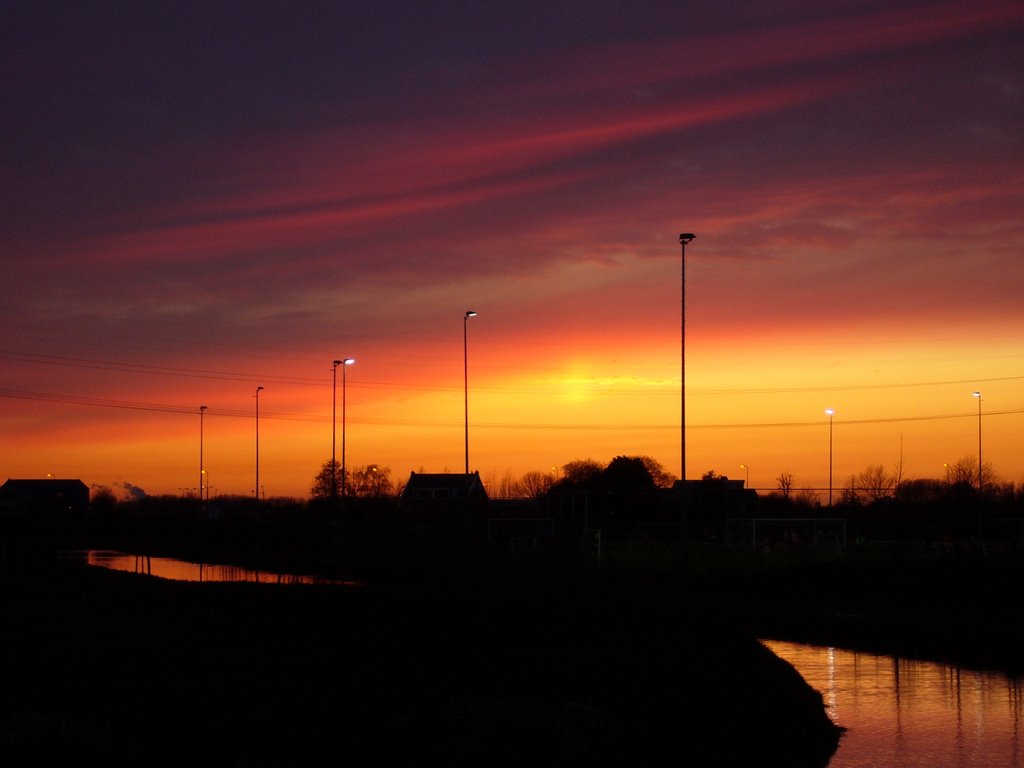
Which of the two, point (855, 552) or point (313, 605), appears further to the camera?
point (855, 552)

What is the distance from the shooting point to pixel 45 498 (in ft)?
531

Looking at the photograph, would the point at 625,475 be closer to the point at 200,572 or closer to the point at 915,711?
the point at 200,572

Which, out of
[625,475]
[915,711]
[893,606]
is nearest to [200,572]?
[893,606]

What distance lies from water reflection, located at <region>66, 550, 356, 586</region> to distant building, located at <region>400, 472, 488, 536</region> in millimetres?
6238

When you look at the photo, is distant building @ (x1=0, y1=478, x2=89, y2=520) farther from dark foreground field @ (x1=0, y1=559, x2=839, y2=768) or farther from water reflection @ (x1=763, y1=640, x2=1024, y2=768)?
water reflection @ (x1=763, y1=640, x2=1024, y2=768)

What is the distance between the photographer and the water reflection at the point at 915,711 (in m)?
16.1

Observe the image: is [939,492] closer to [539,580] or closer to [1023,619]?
[1023,619]

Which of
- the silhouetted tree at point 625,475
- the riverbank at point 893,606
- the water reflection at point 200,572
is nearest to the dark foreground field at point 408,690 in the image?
the riverbank at point 893,606

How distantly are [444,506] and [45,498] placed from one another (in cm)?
11432

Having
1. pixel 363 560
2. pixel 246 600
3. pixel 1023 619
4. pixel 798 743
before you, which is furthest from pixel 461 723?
pixel 363 560

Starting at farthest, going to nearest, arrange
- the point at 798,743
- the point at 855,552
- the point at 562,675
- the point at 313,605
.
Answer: the point at 855,552
the point at 313,605
the point at 562,675
the point at 798,743

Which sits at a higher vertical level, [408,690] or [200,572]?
[408,690]

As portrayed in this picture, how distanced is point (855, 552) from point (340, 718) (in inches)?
1723

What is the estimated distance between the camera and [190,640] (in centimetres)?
2177
